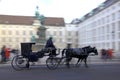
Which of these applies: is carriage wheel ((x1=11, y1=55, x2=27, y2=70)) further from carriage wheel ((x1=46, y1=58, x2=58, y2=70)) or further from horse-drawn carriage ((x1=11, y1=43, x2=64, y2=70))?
carriage wheel ((x1=46, y1=58, x2=58, y2=70))

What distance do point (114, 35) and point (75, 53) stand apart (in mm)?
57216

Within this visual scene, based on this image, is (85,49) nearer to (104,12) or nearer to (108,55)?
(108,55)

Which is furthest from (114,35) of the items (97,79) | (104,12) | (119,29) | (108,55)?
(97,79)

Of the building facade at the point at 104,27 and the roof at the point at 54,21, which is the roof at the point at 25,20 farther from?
the building facade at the point at 104,27

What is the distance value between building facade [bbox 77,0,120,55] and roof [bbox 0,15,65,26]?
36.7 ft

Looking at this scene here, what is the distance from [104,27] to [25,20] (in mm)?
41020

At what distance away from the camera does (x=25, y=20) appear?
390ft

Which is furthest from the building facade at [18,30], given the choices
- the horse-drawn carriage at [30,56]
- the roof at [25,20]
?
the horse-drawn carriage at [30,56]

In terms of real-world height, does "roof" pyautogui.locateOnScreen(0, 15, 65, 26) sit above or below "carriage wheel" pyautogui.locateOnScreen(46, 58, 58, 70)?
above

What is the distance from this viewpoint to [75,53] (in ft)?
61.4

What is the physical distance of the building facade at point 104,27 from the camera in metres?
73.5

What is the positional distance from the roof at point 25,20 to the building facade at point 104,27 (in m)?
11.2

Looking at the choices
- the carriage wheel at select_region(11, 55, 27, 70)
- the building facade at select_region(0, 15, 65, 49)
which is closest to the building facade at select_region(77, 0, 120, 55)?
the building facade at select_region(0, 15, 65, 49)

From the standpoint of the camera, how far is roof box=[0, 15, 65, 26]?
384ft
